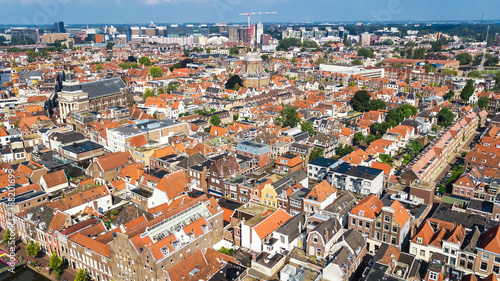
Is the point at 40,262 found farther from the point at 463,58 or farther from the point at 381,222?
the point at 463,58

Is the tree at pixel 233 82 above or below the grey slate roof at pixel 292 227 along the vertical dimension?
above

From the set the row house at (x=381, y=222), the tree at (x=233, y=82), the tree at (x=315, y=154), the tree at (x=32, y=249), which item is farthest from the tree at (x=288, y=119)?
the tree at (x=32, y=249)

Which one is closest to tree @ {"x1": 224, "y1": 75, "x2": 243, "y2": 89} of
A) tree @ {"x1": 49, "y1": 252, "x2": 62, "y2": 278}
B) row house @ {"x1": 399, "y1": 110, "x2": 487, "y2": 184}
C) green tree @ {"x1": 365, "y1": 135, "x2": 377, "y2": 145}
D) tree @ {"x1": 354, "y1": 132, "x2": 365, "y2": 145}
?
tree @ {"x1": 354, "y1": 132, "x2": 365, "y2": 145}

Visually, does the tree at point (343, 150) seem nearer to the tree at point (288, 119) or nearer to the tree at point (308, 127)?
the tree at point (308, 127)

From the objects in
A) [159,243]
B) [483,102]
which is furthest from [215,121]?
[483,102]

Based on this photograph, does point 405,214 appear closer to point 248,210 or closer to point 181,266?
point 248,210

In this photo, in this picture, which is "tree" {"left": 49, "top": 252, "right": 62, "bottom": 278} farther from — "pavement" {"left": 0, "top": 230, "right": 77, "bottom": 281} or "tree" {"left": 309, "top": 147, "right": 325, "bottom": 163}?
"tree" {"left": 309, "top": 147, "right": 325, "bottom": 163}
